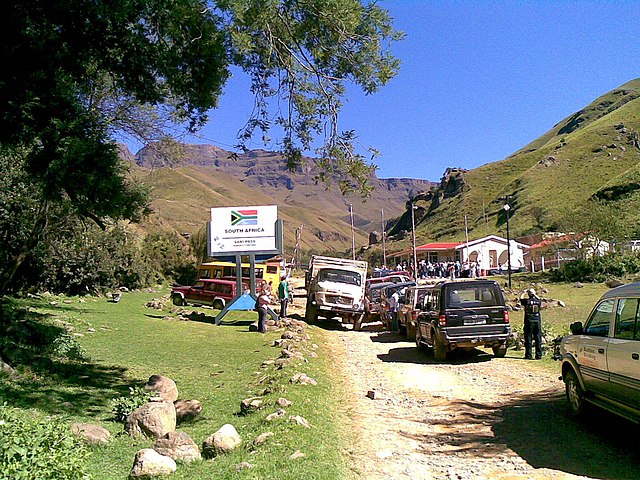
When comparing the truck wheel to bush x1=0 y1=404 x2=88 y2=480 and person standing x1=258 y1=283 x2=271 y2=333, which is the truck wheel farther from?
bush x1=0 y1=404 x2=88 y2=480

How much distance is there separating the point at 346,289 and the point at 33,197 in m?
12.2

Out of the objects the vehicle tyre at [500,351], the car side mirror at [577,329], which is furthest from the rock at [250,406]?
the vehicle tyre at [500,351]

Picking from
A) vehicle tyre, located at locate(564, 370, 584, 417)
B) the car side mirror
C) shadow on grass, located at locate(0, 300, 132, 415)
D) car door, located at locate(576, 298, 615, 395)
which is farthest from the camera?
shadow on grass, located at locate(0, 300, 132, 415)

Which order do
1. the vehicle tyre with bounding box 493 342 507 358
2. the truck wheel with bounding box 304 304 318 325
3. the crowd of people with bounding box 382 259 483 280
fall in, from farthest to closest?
the crowd of people with bounding box 382 259 483 280, the truck wheel with bounding box 304 304 318 325, the vehicle tyre with bounding box 493 342 507 358

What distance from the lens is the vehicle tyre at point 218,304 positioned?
29109 millimetres

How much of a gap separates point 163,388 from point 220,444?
10.3ft

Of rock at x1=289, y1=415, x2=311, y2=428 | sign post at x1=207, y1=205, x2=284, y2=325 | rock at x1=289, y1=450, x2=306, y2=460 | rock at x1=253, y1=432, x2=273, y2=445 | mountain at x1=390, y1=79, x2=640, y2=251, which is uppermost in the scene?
mountain at x1=390, y1=79, x2=640, y2=251

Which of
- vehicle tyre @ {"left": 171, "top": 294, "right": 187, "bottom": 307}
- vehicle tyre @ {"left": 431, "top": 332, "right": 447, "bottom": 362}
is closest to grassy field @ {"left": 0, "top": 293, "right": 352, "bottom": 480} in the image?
vehicle tyre @ {"left": 431, "top": 332, "right": 447, "bottom": 362}

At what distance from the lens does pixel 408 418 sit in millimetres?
9227

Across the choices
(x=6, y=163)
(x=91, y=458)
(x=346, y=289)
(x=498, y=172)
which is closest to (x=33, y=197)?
(x=6, y=163)

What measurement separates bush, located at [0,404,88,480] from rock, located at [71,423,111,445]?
141 cm

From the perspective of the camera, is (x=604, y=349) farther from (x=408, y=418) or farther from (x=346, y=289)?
(x=346, y=289)

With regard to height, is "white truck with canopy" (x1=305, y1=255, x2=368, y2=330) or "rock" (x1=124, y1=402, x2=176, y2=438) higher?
"white truck with canopy" (x1=305, y1=255, x2=368, y2=330)

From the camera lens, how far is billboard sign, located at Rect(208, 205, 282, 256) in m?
23.8
